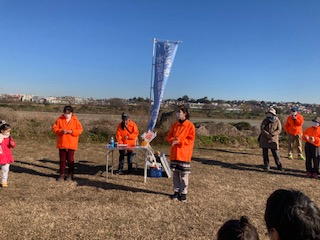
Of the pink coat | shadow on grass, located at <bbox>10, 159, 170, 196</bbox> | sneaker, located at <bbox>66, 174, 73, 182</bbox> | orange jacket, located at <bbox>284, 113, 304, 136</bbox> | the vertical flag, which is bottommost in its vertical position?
shadow on grass, located at <bbox>10, 159, 170, 196</bbox>

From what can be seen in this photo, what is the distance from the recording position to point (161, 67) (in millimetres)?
8023

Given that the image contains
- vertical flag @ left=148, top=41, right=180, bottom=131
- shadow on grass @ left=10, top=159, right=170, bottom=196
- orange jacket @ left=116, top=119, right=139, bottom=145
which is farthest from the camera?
orange jacket @ left=116, top=119, right=139, bottom=145

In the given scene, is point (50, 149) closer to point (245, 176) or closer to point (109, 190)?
point (109, 190)

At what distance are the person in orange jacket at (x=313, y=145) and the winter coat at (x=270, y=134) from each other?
3.16ft

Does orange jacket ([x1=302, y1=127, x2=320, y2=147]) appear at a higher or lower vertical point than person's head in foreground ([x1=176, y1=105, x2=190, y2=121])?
lower

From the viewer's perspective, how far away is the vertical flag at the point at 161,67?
797 centimetres

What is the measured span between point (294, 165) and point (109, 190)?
257 inches

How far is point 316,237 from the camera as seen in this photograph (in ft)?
5.22

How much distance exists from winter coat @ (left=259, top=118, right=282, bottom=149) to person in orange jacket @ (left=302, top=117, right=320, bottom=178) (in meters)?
0.96

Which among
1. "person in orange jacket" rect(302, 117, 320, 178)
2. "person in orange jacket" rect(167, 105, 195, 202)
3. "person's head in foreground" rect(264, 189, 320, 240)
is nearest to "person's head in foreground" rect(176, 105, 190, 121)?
"person in orange jacket" rect(167, 105, 195, 202)

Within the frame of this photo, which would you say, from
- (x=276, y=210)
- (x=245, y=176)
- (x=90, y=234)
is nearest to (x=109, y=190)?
(x=90, y=234)

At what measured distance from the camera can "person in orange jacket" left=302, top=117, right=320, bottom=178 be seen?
8336 millimetres

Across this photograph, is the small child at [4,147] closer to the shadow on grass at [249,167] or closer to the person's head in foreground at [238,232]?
the person's head in foreground at [238,232]

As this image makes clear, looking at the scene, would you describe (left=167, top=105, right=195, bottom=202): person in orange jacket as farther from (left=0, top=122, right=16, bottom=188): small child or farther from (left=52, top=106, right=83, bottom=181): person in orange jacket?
(left=0, top=122, right=16, bottom=188): small child
